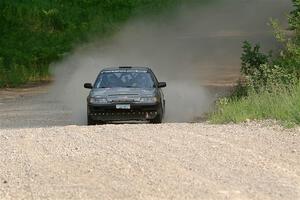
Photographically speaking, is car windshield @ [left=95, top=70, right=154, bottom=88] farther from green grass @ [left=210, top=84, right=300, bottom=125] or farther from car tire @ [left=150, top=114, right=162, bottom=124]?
green grass @ [left=210, top=84, right=300, bottom=125]

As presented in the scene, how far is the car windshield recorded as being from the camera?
69.0 ft

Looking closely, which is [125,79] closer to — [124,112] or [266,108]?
[124,112]

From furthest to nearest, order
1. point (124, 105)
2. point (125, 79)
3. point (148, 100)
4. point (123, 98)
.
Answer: point (125, 79)
point (148, 100)
point (123, 98)
point (124, 105)

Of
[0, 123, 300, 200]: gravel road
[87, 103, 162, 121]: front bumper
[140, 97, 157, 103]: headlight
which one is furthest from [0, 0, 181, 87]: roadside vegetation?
[0, 123, 300, 200]: gravel road

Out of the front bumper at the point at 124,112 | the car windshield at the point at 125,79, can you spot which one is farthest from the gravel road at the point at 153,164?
the car windshield at the point at 125,79

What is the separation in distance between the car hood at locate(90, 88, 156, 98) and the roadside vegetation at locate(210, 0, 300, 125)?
5.50 ft

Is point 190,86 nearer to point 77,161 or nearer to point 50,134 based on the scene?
point 50,134

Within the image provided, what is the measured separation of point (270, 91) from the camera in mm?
19750

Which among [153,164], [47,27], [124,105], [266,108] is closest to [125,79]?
[124,105]

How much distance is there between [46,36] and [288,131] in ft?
106

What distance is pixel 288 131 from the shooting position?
15.4 m

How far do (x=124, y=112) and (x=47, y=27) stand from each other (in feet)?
95.0

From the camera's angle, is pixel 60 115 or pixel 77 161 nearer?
pixel 77 161

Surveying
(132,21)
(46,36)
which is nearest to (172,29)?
(132,21)
